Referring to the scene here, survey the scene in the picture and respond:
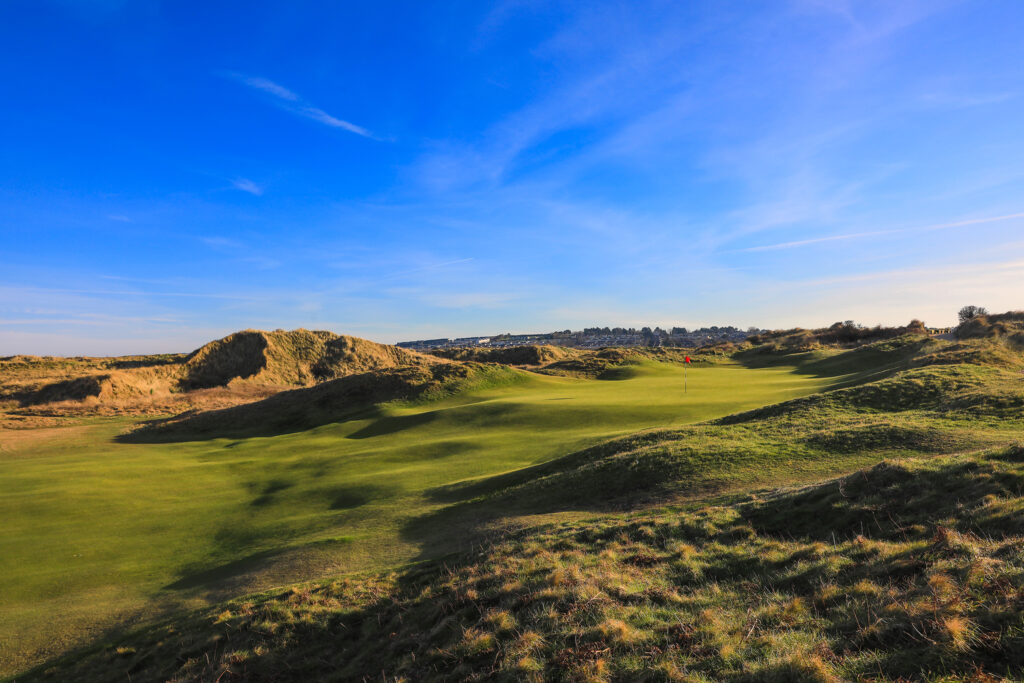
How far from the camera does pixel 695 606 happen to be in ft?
21.1

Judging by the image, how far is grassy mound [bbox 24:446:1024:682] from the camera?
15.2 ft

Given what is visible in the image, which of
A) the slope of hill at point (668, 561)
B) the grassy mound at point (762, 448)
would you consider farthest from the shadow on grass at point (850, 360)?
the slope of hill at point (668, 561)

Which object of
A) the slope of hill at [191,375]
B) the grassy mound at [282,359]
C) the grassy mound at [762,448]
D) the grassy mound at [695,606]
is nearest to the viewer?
the grassy mound at [695,606]

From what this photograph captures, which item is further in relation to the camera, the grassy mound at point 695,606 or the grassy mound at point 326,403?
the grassy mound at point 326,403

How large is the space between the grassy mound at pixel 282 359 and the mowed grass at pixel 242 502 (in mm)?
30873

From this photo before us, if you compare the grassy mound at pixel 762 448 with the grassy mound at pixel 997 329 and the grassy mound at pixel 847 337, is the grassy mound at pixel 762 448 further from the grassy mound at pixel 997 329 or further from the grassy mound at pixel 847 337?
the grassy mound at pixel 847 337

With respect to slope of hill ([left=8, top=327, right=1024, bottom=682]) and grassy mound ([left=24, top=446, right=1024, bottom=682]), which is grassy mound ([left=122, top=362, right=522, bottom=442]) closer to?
slope of hill ([left=8, top=327, right=1024, bottom=682])

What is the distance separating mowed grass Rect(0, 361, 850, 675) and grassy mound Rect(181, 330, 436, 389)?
3087 cm

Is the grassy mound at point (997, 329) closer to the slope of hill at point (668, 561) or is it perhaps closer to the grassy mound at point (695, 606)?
the slope of hill at point (668, 561)

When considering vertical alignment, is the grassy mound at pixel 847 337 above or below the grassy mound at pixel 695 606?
above

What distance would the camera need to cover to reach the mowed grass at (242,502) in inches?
431

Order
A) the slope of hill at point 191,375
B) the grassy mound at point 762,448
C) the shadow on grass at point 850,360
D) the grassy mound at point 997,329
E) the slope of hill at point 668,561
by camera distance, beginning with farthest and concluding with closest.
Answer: the slope of hill at point 191,375, the shadow on grass at point 850,360, the grassy mound at point 997,329, the grassy mound at point 762,448, the slope of hill at point 668,561

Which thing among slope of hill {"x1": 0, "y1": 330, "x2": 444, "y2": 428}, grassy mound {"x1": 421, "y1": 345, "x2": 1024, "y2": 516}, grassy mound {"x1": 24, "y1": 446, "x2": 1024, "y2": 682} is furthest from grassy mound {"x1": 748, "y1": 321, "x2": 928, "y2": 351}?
grassy mound {"x1": 24, "y1": 446, "x2": 1024, "y2": 682}

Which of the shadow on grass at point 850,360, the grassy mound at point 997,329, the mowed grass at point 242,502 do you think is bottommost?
the mowed grass at point 242,502
